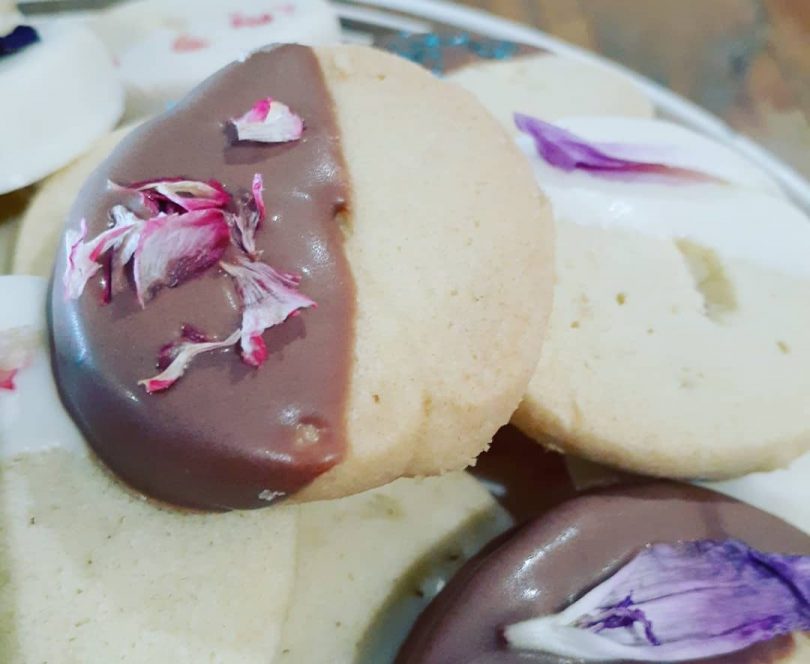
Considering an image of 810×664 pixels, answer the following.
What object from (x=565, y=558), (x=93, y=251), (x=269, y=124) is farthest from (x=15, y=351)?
(x=565, y=558)

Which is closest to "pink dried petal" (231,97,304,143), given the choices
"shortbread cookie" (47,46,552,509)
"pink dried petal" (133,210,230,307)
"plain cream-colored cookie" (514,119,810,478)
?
"shortbread cookie" (47,46,552,509)

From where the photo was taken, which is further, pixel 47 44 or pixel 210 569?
pixel 47 44

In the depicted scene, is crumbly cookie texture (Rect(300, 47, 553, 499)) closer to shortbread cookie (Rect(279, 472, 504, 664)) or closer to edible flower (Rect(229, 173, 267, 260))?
edible flower (Rect(229, 173, 267, 260))

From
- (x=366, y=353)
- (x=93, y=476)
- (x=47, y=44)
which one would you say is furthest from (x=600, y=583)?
(x=47, y=44)

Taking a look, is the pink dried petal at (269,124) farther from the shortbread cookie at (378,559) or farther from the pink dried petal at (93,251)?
the shortbread cookie at (378,559)

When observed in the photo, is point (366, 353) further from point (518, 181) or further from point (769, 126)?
point (769, 126)
